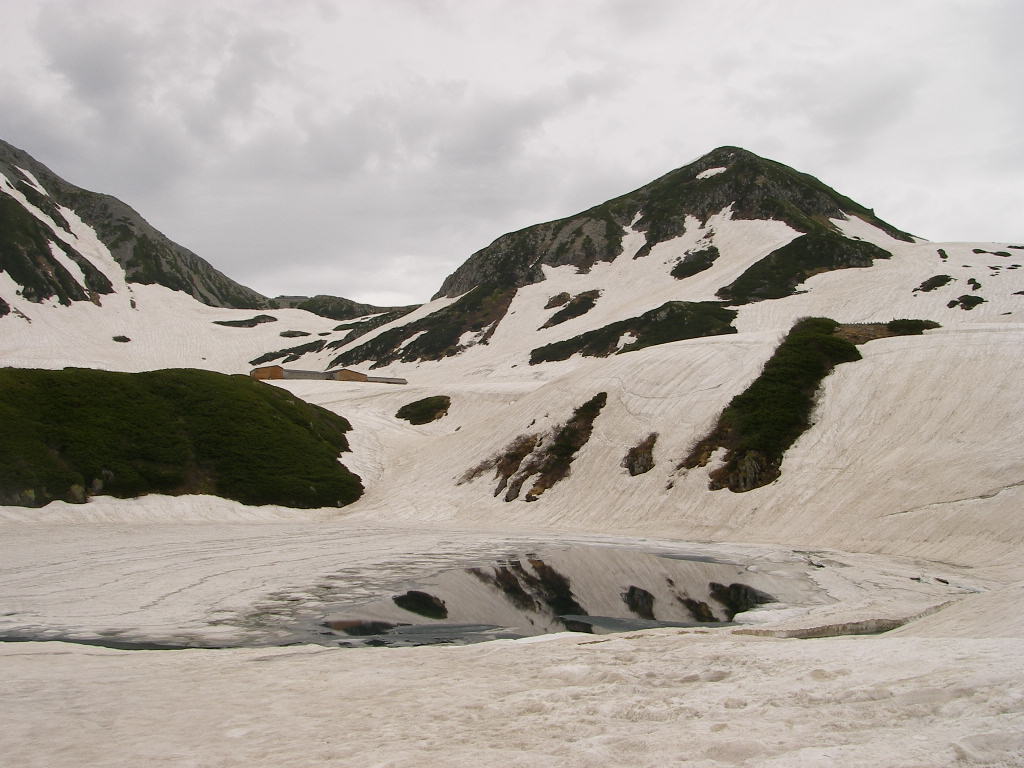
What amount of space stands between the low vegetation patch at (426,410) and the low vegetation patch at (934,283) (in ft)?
187

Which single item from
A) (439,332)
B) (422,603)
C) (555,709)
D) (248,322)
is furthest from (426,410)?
(248,322)

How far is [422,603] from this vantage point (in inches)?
595

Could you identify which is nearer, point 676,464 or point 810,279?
point 676,464

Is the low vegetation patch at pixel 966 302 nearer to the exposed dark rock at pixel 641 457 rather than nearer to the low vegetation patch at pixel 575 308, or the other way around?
the low vegetation patch at pixel 575 308

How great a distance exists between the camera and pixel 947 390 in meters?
29.3

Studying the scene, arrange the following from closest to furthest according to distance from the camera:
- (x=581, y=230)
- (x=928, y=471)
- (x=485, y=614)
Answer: (x=485, y=614), (x=928, y=471), (x=581, y=230)

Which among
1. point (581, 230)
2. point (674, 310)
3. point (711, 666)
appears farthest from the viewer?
point (581, 230)

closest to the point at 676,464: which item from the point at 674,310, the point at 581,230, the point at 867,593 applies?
the point at 867,593

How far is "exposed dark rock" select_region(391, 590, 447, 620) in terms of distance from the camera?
14117mm

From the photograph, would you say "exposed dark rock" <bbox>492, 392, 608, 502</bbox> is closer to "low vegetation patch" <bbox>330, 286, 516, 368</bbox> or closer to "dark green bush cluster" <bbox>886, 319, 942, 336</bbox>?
"dark green bush cluster" <bbox>886, 319, 942, 336</bbox>

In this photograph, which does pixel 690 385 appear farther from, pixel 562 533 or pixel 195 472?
pixel 195 472

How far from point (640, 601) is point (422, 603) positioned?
5079 mm

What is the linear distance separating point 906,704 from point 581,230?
143802 millimetres

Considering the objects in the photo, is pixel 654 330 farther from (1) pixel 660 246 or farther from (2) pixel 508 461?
(1) pixel 660 246
